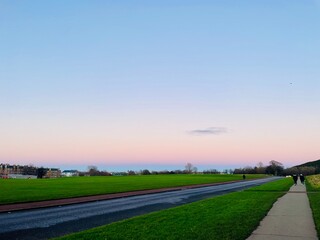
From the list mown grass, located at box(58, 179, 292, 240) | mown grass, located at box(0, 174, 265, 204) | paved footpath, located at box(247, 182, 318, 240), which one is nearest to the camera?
paved footpath, located at box(247, 182, 318, 240)

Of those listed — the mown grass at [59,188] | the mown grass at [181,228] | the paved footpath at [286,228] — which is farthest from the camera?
the mown grass at [59,188]

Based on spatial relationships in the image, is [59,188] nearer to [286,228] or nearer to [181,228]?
[181,228]

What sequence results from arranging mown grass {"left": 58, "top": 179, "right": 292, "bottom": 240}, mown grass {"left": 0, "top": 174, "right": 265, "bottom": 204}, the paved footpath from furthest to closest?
1. mown grass {"left": 0, "top": 174, "right": 265, "bottom": 204}
2. mown grass {"left": 58, "top": 179, "right": 292, "bottom": 240}
3. the paved footpath

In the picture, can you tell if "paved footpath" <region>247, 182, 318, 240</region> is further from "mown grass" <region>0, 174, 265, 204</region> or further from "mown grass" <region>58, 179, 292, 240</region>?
"mown grass" <region>0, 174, 265, 204</region>

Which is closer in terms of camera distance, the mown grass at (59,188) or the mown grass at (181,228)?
the mown grass at (181,228)

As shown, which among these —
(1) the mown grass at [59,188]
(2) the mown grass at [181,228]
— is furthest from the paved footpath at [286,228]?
(1) the mown grass at [59,188]

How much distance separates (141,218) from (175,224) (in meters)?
2.26

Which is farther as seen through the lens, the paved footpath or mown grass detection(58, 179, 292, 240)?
mown grass detection(58, 179, 292, 240)

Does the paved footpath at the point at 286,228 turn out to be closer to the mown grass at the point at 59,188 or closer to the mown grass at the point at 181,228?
the mown grass at the point at 181,228

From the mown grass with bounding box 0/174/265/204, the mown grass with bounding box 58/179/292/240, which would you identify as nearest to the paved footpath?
the mown grass with bounding box 58/179/292/240

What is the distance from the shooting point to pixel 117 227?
1267 cm

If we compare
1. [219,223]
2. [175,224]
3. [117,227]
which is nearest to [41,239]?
[117,227]

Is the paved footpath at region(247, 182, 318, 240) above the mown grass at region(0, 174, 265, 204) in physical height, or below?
below

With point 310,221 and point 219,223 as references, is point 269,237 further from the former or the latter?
point 310,221
